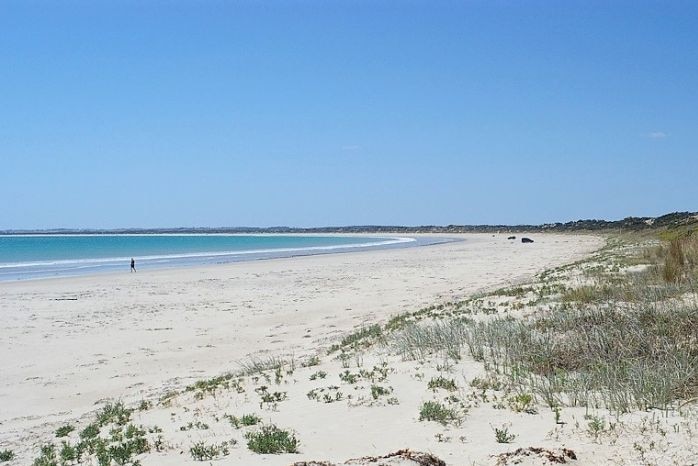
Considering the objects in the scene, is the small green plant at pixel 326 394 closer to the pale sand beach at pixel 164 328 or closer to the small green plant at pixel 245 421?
the pale sand beach at pixel 164 328

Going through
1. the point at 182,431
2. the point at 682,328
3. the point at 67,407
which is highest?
the point at 682,328

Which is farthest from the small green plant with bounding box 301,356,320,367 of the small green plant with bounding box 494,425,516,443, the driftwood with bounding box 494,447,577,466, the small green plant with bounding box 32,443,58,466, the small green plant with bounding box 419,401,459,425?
the driftwood with bounding box 494,447,577,466

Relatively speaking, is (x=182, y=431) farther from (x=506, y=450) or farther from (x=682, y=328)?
(x=682, y=328)

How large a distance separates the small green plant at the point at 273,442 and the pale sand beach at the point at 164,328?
0.20 m

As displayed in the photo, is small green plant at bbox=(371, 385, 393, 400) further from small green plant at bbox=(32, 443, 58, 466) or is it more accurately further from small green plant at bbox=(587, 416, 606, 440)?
small green plant at bbox=(32, 443, 58, 466)

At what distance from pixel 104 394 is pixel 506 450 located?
760cm

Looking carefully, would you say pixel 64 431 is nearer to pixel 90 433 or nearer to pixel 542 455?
pixel 90 433

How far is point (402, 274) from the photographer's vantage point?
32.6m

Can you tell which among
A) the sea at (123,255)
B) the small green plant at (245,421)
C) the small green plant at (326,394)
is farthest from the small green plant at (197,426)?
the sea at (123,255)

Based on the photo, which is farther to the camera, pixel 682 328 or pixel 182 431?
pixel 682 328

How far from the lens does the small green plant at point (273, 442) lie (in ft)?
18.4

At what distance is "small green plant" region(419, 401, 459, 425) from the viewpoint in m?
6.17

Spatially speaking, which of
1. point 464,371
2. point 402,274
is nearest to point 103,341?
point 464,371

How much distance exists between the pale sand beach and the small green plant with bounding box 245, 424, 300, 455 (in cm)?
20
